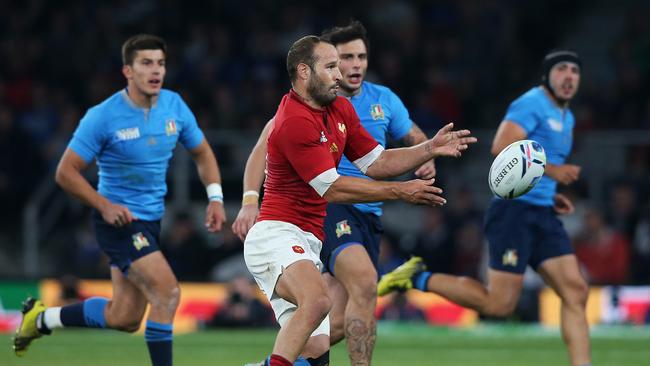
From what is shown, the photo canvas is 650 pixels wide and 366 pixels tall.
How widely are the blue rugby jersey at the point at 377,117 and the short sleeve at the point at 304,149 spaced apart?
63.2 inches

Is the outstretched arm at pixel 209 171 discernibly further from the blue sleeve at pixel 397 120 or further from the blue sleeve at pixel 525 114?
the blue sleeve at pixel 525 114

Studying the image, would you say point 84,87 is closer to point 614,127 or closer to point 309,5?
point 309,5

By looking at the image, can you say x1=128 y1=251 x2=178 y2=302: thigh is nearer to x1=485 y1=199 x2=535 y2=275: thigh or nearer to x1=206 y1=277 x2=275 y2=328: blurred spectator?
x1=485 y1=199 x2=535 y2=275: thigh

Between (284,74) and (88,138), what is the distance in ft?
32.8

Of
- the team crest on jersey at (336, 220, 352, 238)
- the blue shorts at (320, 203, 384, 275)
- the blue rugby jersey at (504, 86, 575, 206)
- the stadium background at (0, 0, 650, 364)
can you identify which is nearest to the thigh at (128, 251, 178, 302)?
the blue shorts at (320, 203, 384, 275)

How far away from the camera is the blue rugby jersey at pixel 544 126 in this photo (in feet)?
32.7

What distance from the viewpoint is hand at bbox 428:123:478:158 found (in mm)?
7570

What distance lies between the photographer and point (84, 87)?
19688 millimetres

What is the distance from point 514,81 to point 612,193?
3.26m

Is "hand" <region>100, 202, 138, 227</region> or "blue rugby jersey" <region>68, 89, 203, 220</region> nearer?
"hand" <region>100, 202, 138, 227</region>

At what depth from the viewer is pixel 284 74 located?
1938 centimetres

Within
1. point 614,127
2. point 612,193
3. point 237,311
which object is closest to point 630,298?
point 612,193

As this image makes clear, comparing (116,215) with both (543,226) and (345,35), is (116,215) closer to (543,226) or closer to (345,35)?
(345,35)

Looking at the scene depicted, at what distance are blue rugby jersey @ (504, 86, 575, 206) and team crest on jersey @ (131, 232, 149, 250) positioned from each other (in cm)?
294
